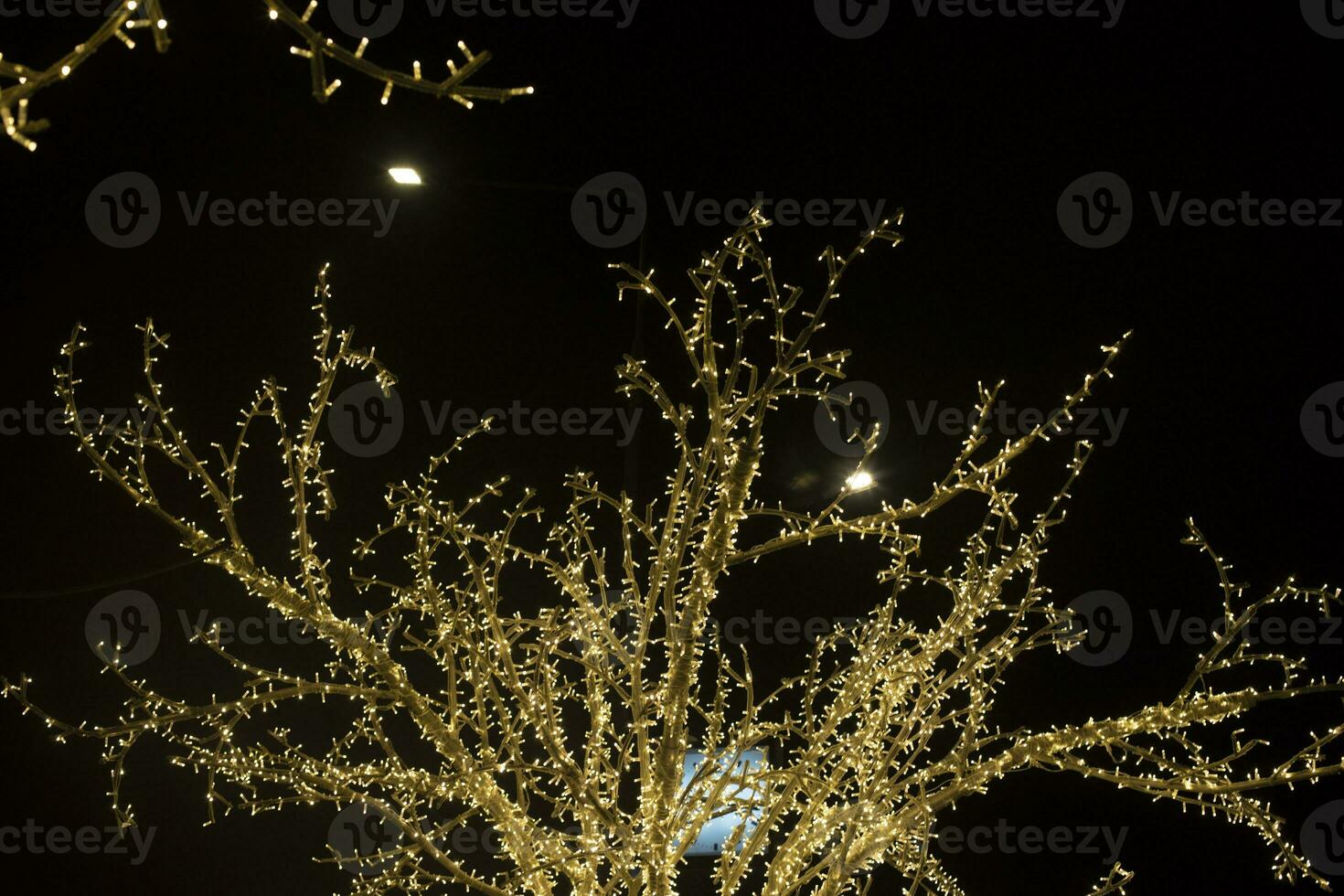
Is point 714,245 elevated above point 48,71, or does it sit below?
above

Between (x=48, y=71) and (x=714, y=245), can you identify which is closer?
(x=48, y=71)

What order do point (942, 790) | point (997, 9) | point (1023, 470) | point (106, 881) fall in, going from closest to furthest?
point (942, 790), point (997, 9), point (106, 881), point (1023, 470)

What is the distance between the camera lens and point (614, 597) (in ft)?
9.88

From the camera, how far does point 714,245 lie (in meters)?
2.86

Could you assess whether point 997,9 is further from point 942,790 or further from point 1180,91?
point 942,790

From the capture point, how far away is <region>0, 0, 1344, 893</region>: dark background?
239 cm

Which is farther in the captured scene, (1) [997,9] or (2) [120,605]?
(2) [120,605]

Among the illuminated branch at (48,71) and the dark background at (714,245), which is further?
the dark background at (714,245)

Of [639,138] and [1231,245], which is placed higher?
[639,138]

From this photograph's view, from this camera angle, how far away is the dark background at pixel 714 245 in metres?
2.39

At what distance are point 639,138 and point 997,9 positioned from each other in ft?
2.89

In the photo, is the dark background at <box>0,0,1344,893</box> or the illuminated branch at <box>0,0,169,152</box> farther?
the dark background at <box>0,0,1344,893</box>

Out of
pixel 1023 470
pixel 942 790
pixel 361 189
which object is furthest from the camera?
pixel 1023 470

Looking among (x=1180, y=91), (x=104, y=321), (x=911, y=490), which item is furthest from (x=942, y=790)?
(x=104, y=321)
